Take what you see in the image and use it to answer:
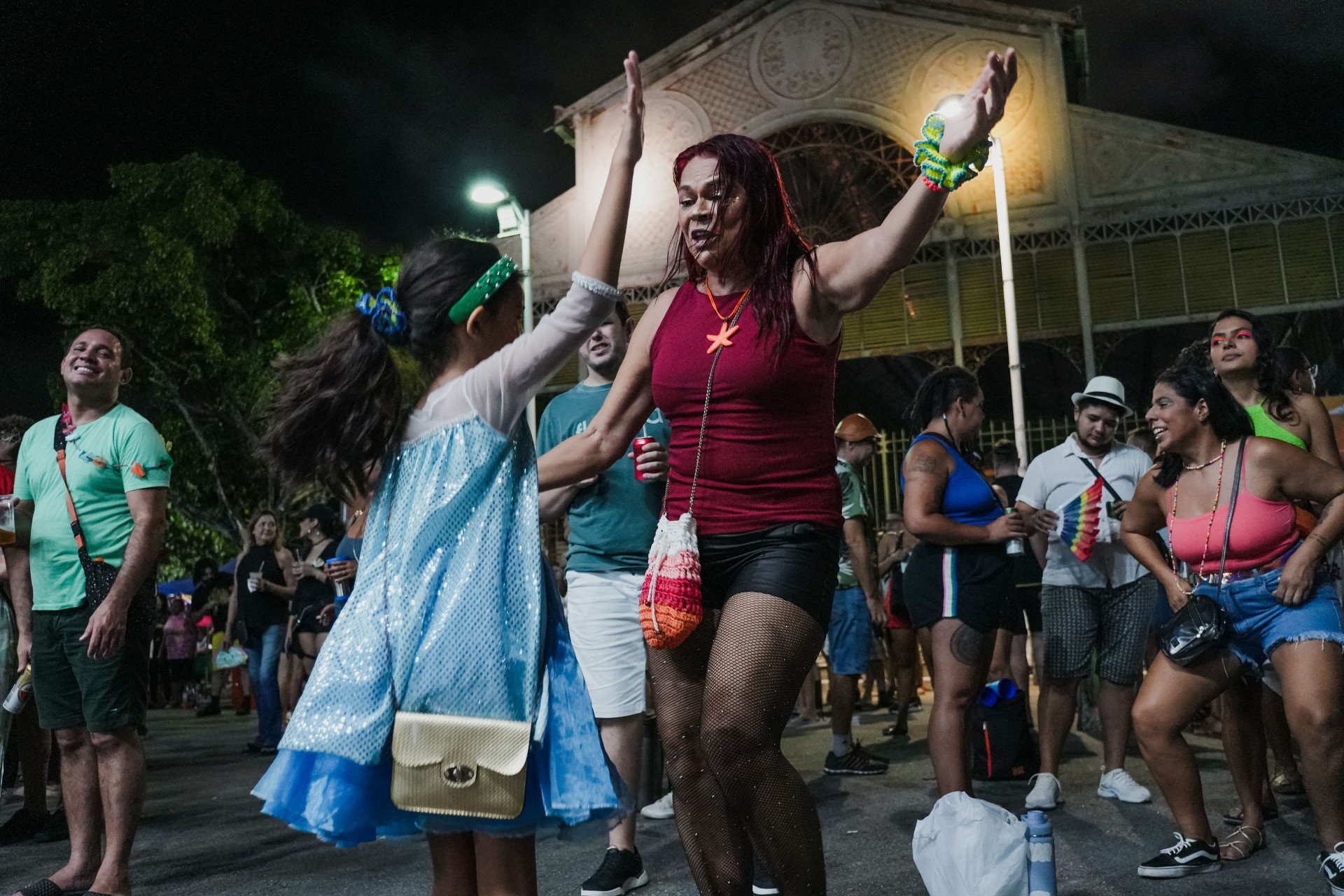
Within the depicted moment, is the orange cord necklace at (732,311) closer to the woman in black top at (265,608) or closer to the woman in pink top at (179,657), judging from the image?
the woman in black top at (265,608)

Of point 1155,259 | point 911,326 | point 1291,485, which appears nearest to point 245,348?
point 911,326

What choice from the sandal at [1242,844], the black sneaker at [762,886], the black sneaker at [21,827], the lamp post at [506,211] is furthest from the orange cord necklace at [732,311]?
the lamp post at [506,211]

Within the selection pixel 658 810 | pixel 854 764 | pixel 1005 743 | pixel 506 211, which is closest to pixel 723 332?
pixel 658 810

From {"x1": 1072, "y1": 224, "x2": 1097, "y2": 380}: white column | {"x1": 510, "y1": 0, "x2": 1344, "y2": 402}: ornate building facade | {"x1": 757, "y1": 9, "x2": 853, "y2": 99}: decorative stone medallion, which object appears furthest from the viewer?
{"x1": 757, "y1": 9, "x2": 853, "y2": 99}: decorative stone medallion

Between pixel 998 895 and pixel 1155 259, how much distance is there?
61.2 feet

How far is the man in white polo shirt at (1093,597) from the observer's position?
555 cm

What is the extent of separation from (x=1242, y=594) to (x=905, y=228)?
250cm

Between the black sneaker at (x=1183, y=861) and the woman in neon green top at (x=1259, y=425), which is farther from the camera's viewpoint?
the woman in neon green top at (x=1259, y=425)

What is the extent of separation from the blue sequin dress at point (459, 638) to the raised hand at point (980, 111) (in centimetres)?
85

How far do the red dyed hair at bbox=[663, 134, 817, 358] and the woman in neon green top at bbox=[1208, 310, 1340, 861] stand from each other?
281 centimetres

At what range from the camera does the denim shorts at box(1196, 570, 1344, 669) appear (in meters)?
3.94

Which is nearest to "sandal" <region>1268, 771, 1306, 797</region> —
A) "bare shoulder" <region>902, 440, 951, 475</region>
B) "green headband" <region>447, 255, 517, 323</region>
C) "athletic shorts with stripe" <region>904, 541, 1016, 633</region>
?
"athletic shorts with stripe" <region>904, 541, 1016, 633</region>

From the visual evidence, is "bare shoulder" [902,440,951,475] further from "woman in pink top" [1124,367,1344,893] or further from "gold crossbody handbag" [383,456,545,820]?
"gold crossbody handbag" [383,456,545,820]


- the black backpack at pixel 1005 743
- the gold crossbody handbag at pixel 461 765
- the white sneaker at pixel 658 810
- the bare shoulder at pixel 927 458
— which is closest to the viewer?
the gold crossbody handbag at pixel 461 765
